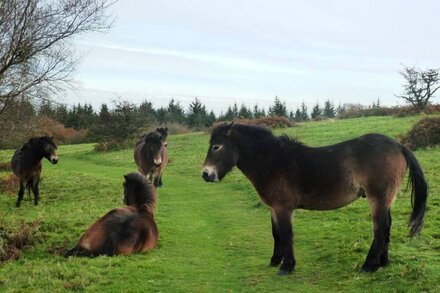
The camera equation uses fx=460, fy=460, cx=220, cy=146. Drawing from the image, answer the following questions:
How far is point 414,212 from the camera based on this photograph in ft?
23.0

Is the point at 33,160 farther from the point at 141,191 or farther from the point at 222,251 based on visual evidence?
the point at 222,251

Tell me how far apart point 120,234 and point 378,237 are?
454 centimetres

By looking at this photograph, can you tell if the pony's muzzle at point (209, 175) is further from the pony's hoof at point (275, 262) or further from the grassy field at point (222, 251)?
the pony's hoof at point (275, 262)

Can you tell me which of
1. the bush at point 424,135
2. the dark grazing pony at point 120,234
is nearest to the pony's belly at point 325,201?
the dark grazing pony at point 120,234

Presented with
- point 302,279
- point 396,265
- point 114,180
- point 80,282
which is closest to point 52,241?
point 80,282

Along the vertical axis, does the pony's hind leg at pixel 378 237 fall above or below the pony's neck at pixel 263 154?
below

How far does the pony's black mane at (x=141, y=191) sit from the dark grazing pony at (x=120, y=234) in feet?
0.76

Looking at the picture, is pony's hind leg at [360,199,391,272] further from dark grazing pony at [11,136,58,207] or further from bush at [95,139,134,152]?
bush at [95,139,134,152]

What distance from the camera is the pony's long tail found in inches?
273

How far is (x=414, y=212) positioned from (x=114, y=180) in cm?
1510

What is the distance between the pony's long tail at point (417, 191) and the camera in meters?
6.94

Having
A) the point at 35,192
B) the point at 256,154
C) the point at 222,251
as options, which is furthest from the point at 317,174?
the point at 35,192

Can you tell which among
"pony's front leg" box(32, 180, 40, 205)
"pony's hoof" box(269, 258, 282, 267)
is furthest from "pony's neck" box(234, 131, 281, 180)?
"pony's front leg" box(32, 180, 40, 205)

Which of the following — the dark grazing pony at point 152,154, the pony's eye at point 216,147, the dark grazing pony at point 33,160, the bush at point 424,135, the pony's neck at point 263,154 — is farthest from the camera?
the bush at point 424,135
